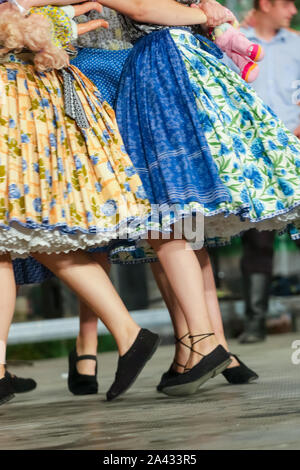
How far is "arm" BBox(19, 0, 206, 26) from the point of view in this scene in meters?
1.96

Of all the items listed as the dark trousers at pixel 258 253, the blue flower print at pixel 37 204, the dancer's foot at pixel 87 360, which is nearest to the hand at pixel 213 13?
the blue flower print at pixel 37 204

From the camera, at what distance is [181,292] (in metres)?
1.82

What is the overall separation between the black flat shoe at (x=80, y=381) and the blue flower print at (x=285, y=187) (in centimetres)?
74

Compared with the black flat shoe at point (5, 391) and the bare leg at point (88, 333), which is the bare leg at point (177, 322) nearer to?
the bare leg at point (88, 333)

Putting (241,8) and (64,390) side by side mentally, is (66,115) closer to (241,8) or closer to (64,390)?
(64,390)

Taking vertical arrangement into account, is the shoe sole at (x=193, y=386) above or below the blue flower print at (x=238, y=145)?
below

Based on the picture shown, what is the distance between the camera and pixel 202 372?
1.77 m

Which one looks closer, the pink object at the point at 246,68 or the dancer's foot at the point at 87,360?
the pink object at the point at 246,68

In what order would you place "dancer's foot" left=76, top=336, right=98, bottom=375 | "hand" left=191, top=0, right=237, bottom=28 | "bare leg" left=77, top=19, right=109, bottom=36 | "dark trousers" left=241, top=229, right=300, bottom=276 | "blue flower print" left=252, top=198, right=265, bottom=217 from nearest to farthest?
"blue flower print" left=252, top=198, right=265, bottom=217 → "bare leg" left=77, top=19, right=109, bottom=36 → "hand" left=191, top=0, right=237, bottom=28 → "dancer's foot" left=76, top=336, right=98, bottom=375 → "dark trousers" left=241, top=229, right=300, bottom=276

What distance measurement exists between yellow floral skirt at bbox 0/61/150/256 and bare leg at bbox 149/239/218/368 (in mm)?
97

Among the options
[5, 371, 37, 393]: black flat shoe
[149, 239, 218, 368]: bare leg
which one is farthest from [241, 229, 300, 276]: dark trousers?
[149, 239, 218, 368]: bare leg

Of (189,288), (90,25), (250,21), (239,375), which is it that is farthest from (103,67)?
(250,21)

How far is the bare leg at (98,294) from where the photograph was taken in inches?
71.6

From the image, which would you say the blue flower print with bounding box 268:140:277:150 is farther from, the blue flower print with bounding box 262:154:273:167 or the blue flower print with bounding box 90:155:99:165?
the blue flower print with bounding box 90:155:99:165
